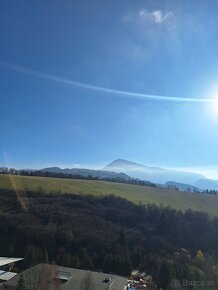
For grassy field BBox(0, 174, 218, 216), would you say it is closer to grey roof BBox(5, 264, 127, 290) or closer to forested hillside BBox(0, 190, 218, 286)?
forested hillside BBox(0, 190, 218, 286)

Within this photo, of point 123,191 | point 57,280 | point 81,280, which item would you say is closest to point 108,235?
point 81,280

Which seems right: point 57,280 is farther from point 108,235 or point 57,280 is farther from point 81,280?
point 108,235

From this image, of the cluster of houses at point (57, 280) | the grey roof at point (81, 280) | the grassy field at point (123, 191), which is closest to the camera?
the cluster of houses at point (57, 280)

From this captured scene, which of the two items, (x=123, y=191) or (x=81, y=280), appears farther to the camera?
(x=123, y=191)

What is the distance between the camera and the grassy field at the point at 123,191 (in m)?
114

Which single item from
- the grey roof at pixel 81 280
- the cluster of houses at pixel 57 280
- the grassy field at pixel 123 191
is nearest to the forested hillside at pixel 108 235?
the grassy field at pixel 123 191

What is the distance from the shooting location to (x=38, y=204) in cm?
10188

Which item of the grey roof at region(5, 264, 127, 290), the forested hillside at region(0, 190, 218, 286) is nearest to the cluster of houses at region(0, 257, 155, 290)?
the grey roof at region(5, 264, 127, 290)

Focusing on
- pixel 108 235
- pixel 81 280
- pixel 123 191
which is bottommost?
pixel 81 280

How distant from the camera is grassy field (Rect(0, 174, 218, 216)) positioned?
11406 cm

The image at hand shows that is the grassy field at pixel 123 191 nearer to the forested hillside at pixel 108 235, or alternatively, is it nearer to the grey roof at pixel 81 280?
the forested hillside at pixel 108 235

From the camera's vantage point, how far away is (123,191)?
12581 centimetres

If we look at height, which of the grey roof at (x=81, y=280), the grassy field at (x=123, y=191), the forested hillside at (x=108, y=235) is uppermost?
the grassy field at (x=123, y=191)

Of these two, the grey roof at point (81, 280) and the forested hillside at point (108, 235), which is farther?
the forested hillside at point (108, 235)
